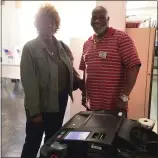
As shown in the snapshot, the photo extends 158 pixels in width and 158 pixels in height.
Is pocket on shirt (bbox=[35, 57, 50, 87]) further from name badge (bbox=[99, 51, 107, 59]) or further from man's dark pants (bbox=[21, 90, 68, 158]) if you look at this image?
name badge (bbox=[99, 51, 107, 59])

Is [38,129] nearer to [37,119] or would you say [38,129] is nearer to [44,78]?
[37,119]

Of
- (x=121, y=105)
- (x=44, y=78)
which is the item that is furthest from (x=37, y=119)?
(x=121, y=105)

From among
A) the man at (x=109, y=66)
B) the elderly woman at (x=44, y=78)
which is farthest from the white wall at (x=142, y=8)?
the elderly woman at (x=44, y=78)

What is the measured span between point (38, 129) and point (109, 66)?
686 mm

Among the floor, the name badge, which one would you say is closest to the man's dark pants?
the name badge

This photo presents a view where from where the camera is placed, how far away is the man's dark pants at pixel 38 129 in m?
1.55

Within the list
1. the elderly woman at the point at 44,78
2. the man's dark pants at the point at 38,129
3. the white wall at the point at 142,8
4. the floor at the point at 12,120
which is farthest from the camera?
the white wall at the point at 142,8

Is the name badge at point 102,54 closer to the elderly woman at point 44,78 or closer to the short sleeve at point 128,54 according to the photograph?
the short sleeve at point 128,54

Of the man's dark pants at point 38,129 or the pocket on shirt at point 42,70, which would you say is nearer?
the pocket on shirt at point 42,70

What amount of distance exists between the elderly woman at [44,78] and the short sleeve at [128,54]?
40cm

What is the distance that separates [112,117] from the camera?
116cm

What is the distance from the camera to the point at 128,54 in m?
1.49

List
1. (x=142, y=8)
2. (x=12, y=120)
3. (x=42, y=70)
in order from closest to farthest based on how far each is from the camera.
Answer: (x=42, y=70)
(x=12, y=120)
(x=142, y=8)

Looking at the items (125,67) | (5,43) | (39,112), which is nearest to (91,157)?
(39,112)
